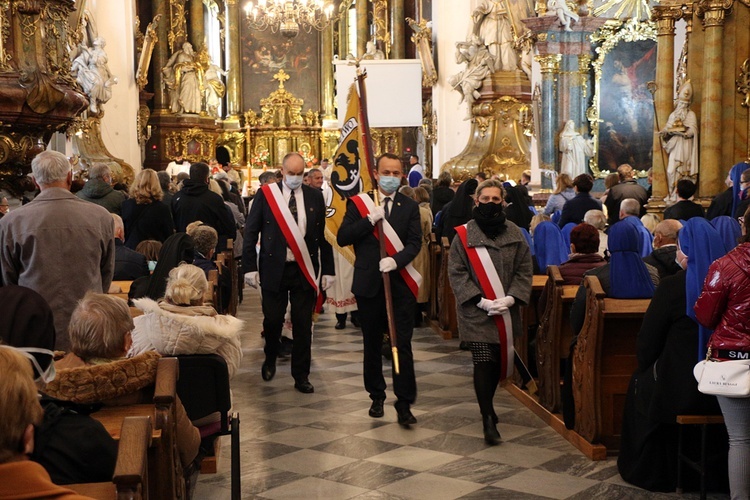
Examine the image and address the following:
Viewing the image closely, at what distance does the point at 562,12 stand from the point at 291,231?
10.8 metres

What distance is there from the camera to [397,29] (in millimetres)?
32156

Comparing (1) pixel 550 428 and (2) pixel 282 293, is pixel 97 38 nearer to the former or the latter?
(2) pixel 282 293

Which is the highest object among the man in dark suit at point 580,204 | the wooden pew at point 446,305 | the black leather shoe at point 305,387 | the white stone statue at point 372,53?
the white stone statue at point 372,53

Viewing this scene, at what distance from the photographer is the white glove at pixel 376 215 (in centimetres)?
733

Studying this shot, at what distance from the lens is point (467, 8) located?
2442 cm

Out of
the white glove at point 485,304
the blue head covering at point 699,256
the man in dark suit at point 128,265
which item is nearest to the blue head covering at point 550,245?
the white glove at point 485,304

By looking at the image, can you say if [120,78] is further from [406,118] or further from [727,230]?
[727,230]

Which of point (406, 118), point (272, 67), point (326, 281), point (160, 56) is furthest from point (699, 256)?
point (272, 67)

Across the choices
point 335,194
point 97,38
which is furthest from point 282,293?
point 97,38

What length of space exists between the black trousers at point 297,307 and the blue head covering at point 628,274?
2.89 meters

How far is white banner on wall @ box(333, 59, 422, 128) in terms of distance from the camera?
20.4 m

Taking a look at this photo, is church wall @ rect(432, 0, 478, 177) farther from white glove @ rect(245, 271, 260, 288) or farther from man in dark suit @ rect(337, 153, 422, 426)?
man in dark suit @ rect(337, 153, 422, 426)

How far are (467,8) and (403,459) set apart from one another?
63.0 feet

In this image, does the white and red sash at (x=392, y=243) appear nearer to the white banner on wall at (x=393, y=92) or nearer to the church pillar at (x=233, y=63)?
the white banner on wall at (x=393, y=92)
